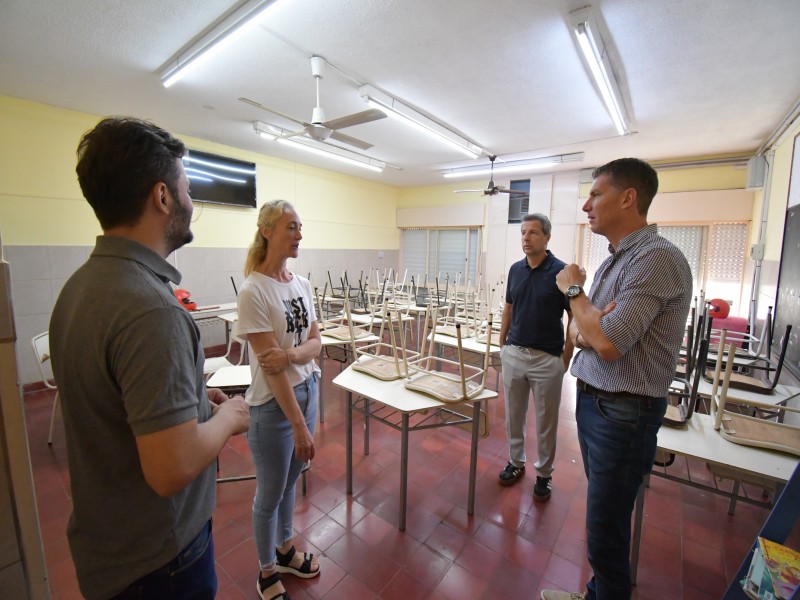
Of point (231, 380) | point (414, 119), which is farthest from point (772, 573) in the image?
point (414, 119)

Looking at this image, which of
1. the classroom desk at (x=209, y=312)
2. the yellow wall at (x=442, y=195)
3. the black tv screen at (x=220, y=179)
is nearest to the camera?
the classroom desk at (x=209, y=312)

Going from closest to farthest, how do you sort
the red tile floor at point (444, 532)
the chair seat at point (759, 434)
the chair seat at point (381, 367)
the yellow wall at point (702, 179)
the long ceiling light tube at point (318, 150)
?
the chair seat at point (759, 434) → the red tile floor at point (444, 532) → the chair seat at point (381, 367) → the long ceiling light tube at point (318, 150) → the yellow wall at point (702, 179)

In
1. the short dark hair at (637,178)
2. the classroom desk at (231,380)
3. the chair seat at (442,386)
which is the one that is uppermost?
the short dark hair at (637,178)

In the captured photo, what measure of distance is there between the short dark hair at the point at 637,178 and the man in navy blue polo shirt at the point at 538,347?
0.94m

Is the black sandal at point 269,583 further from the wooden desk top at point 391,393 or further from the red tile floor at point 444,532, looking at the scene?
the wooden desk top at point 391,393

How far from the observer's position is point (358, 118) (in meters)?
3.09

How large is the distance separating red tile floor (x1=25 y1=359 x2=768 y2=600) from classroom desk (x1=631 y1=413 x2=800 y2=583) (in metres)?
0.36

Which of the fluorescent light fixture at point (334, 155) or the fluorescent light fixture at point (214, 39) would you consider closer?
the fluorescent light fixture at point (214, 39)

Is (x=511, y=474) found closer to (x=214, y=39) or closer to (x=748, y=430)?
(x=748, y=430)

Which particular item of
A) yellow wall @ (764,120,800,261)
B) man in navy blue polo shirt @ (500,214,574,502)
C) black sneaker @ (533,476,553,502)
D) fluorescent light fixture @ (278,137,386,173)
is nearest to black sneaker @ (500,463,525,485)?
man in navy blue polo shirt @ (500,214,574,502)

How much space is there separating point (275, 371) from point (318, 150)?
482 centimetres

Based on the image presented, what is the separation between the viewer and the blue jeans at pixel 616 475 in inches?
49.5

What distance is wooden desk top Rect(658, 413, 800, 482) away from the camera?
4.65 feet

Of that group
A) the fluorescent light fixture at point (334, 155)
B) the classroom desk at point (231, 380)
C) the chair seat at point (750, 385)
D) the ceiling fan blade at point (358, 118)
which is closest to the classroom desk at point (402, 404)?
the classroom desk at point (231, 380)
